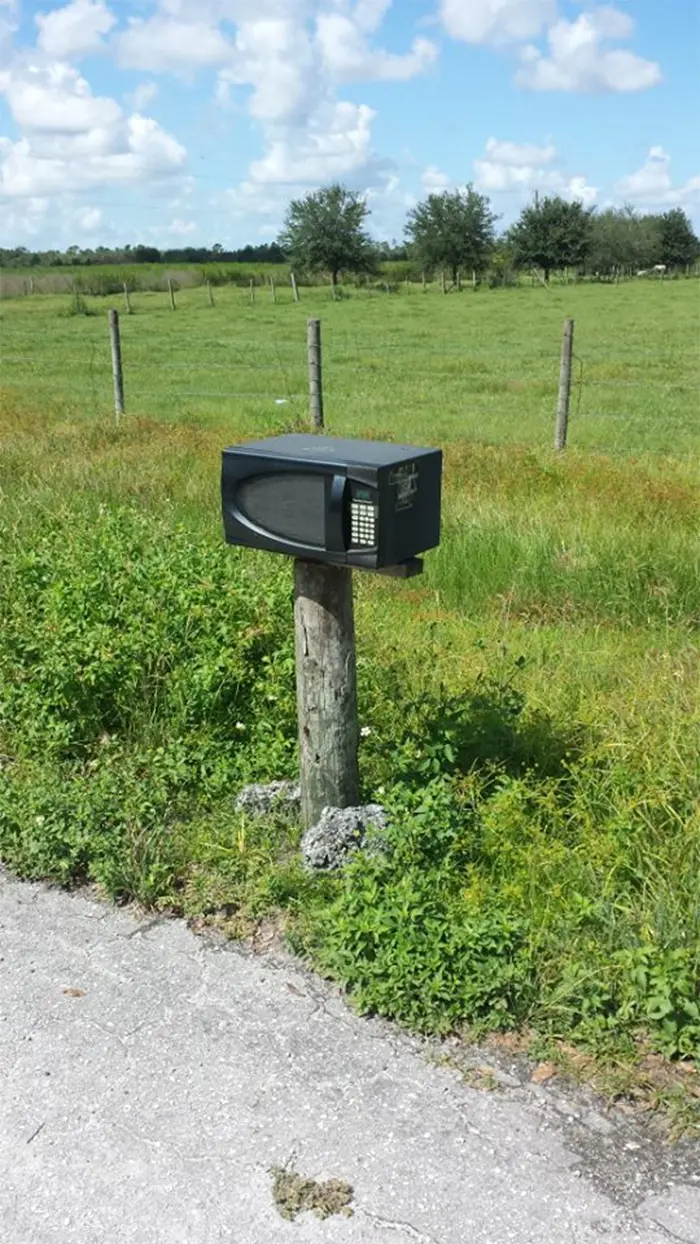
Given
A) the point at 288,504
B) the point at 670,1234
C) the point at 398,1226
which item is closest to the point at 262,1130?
the point at 398,1226

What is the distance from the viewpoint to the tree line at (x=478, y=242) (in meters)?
64.0

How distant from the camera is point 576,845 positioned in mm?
3771

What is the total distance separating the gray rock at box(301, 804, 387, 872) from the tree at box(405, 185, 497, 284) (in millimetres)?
68492

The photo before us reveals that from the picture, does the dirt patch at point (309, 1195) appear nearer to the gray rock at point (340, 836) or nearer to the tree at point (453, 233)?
the gray rock at point (340, 836)

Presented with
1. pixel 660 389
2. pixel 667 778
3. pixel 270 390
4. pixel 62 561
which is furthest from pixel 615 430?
pixel 667 778

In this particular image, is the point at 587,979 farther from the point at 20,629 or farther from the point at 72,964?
the point at 20,629

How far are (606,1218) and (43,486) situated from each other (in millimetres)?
7653

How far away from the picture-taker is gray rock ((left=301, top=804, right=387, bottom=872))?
3791mm

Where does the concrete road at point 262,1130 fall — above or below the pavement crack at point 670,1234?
below

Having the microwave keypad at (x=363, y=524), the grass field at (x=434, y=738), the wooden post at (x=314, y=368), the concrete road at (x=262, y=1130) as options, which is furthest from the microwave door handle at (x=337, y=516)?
the wooden post at (x=314, y=368)

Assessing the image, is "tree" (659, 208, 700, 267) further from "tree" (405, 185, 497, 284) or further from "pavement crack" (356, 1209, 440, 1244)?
"pavement crack" (356, 1209, 440, 1244)

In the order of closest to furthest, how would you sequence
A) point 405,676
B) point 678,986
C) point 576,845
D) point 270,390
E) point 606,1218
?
1. point 606,1218
2. point 678,986
3. point 576,845
4. point 405,676
5. point 270,390

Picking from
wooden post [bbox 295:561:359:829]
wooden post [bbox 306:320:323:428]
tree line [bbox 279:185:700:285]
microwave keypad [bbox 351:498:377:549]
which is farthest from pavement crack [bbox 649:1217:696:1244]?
tree line [bbox 279:185:700:285]

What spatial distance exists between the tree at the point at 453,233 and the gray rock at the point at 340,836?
68.5 m
